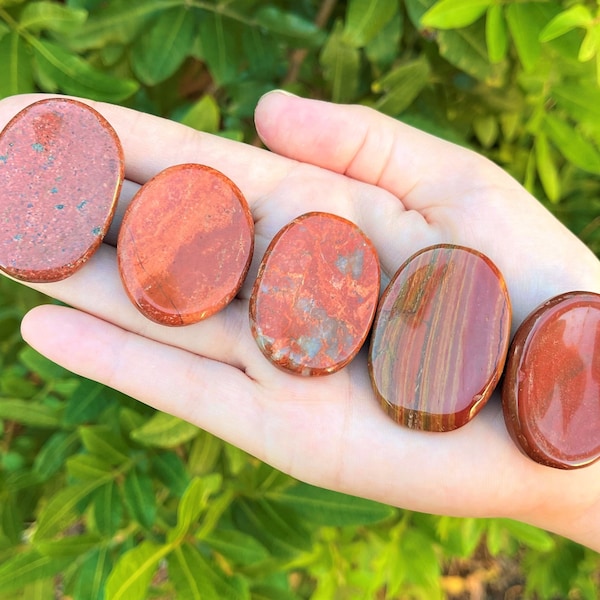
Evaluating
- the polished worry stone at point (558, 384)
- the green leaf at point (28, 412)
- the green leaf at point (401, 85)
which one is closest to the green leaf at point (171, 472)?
the green leaf at point (28, 412)

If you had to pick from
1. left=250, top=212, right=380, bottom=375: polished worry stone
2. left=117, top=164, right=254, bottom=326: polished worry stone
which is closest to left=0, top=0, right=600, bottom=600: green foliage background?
left=117, top=164, right=254, bottom=326: polished worry stone

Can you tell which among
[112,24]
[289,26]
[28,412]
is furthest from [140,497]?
[289,26]

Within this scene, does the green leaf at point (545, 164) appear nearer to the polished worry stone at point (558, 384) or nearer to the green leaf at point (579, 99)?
the green leaf at point (579, 99)

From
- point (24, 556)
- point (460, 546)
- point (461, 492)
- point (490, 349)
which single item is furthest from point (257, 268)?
point (460, 546)

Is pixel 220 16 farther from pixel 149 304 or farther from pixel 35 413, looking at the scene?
pixel 35 413

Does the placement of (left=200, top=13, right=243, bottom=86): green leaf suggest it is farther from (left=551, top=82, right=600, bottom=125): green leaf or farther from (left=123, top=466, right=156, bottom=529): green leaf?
(left=123, top=466, right=156, bottom=529): green leaf
